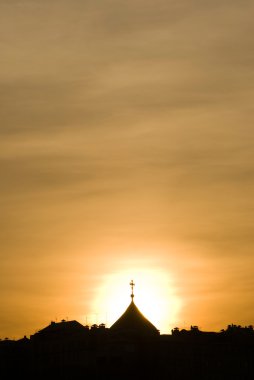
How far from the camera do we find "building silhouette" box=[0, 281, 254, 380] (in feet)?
535

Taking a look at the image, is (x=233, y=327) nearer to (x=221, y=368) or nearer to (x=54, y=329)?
(x=221, y=368)

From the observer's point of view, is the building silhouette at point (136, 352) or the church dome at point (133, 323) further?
the church dome at point (133, 323)

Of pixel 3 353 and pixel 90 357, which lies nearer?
pixel 90 357

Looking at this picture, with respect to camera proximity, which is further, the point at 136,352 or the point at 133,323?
the point at 133,323

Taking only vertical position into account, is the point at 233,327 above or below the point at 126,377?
above

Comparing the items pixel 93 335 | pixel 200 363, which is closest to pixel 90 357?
pixel 93 335

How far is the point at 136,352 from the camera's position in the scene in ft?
534

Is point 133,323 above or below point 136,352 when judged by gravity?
above

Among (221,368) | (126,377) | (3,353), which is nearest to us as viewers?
(126,377)

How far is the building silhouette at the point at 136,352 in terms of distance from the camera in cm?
16312

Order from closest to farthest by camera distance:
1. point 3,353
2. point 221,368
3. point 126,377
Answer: point 126,377, point 221,368, point 3,353

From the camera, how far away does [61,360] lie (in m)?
168

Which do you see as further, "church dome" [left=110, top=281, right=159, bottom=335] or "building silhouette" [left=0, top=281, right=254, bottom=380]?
"church dome" [left=110, top=281, right=159, bottom=335]

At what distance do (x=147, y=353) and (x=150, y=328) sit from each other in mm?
4675
